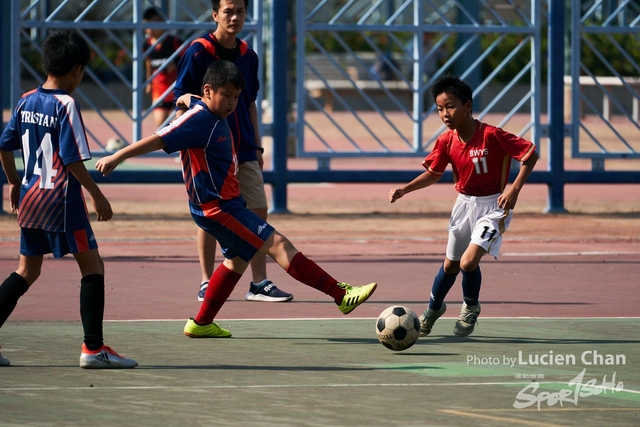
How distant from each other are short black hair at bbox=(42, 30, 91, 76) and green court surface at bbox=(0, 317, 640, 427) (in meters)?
1.52

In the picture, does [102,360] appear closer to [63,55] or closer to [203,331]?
[203,331]

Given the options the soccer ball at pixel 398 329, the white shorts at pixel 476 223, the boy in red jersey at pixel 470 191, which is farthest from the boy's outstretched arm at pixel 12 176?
the white shorts at pixel 476 223

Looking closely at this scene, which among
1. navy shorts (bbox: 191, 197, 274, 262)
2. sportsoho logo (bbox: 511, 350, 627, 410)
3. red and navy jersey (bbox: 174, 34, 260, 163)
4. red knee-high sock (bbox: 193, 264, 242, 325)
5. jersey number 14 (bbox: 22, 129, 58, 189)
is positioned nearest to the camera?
sportsoho logo (bbox: 511, 350, 627, 410)

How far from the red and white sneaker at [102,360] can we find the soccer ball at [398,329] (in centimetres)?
138

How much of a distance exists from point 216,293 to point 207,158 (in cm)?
82

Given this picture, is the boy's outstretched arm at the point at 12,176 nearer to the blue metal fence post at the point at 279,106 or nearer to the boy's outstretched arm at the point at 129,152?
the boy's outstretched arm at the point at 129,152

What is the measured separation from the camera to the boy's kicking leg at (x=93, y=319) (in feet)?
20.5

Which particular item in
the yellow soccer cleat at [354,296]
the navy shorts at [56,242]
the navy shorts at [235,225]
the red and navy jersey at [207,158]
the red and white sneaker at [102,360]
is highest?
the red and navy jersey at [207,158]

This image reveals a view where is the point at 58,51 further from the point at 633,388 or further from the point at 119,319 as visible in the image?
the point at 633,388

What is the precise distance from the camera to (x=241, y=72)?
8578 mm

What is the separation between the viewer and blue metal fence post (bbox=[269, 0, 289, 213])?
1448 cm

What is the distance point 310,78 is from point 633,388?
3791cm

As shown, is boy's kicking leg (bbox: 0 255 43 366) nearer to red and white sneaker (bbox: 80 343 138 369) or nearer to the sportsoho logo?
red and white sneaker (bbox: 80 343 138 369)

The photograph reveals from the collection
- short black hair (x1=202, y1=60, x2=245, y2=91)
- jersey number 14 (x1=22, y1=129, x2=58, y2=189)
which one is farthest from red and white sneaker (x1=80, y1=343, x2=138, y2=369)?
short black hair (x1=202, y1=60, x2=245, y2=91)
